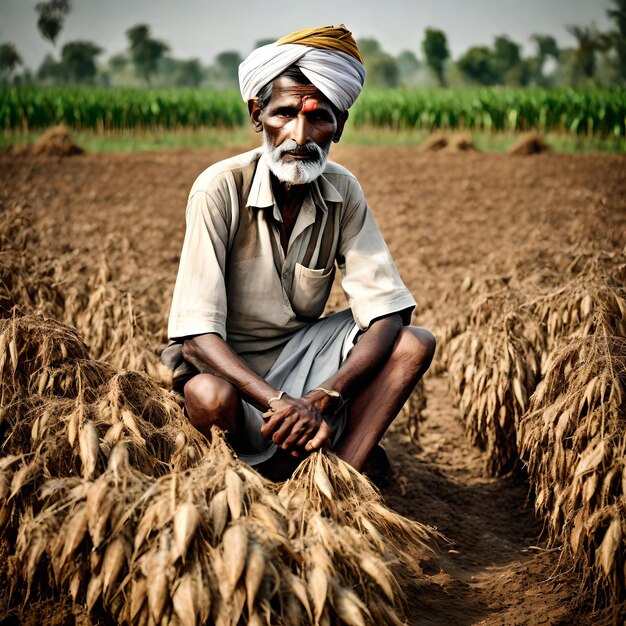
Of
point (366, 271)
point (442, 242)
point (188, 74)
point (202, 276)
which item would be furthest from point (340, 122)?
point (188, 74)

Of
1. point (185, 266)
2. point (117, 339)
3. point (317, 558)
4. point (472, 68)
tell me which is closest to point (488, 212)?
point (117, 339)

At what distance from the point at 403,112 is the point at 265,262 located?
56.6 feet

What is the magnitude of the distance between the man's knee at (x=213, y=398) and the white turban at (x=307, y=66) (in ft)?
3.18

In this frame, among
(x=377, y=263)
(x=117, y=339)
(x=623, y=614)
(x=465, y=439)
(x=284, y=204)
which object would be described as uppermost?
(x=284, y=204)

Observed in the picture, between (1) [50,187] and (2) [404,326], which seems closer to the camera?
(2) [404,326]

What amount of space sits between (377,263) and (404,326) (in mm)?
233

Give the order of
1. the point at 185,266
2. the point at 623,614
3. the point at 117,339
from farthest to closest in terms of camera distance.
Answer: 1. the point at 117,339
2. the point at 185,266
3. the point at 623,614

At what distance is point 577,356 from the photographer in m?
2.34

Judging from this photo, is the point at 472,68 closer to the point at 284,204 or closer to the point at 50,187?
the point at 50,187

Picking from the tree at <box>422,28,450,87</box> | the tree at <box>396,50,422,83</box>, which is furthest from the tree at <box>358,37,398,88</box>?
the tree at <box>396,50,422,83</box>

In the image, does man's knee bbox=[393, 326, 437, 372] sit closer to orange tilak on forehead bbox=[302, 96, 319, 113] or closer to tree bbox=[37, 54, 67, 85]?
orange tilak on forehead bbox=[302, 96, 319, 113]

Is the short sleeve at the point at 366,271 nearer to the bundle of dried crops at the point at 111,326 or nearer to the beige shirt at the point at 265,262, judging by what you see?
the beige shirt at the point at 265,262

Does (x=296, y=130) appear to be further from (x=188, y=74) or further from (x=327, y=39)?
(x=188, y=74)

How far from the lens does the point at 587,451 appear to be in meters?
2.00
